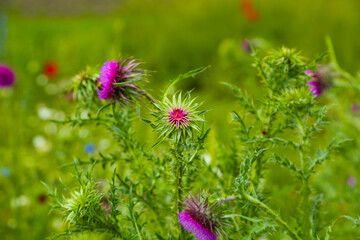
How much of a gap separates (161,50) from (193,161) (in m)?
4.76

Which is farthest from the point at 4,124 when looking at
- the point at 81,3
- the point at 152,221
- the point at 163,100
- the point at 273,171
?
the point at 81,3

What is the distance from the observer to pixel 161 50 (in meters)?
5.49

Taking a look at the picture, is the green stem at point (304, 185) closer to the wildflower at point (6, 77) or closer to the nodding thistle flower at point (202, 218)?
the nodding thistle flower at point (202, 218)

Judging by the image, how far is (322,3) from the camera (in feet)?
20.3

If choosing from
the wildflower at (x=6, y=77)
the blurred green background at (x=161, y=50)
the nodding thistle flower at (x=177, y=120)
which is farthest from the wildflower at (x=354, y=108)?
the wildflower at (x=6, y=77)

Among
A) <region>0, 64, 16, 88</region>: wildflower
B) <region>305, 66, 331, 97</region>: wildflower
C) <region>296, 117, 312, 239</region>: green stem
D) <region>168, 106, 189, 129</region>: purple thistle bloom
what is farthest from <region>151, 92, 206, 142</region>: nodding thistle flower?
<region>0, 64, 16, 88</region>: wildflower

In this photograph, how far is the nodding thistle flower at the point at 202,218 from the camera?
0.77m

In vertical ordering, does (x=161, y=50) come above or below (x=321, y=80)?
above

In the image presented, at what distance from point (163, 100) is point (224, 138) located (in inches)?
75.8

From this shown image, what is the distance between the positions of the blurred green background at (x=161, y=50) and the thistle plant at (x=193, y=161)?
49.7 inches

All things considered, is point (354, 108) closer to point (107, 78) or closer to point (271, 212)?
point (271, 212)

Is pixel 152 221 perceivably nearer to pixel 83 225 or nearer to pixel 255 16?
pixel 83 225

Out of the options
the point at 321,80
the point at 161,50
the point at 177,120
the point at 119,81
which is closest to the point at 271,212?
the point at 177,120

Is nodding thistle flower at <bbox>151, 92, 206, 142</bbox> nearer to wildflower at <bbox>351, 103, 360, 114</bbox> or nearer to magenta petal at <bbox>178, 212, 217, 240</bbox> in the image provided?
magenta petal at <bbox>178, 212, 217, 240</bbox>
